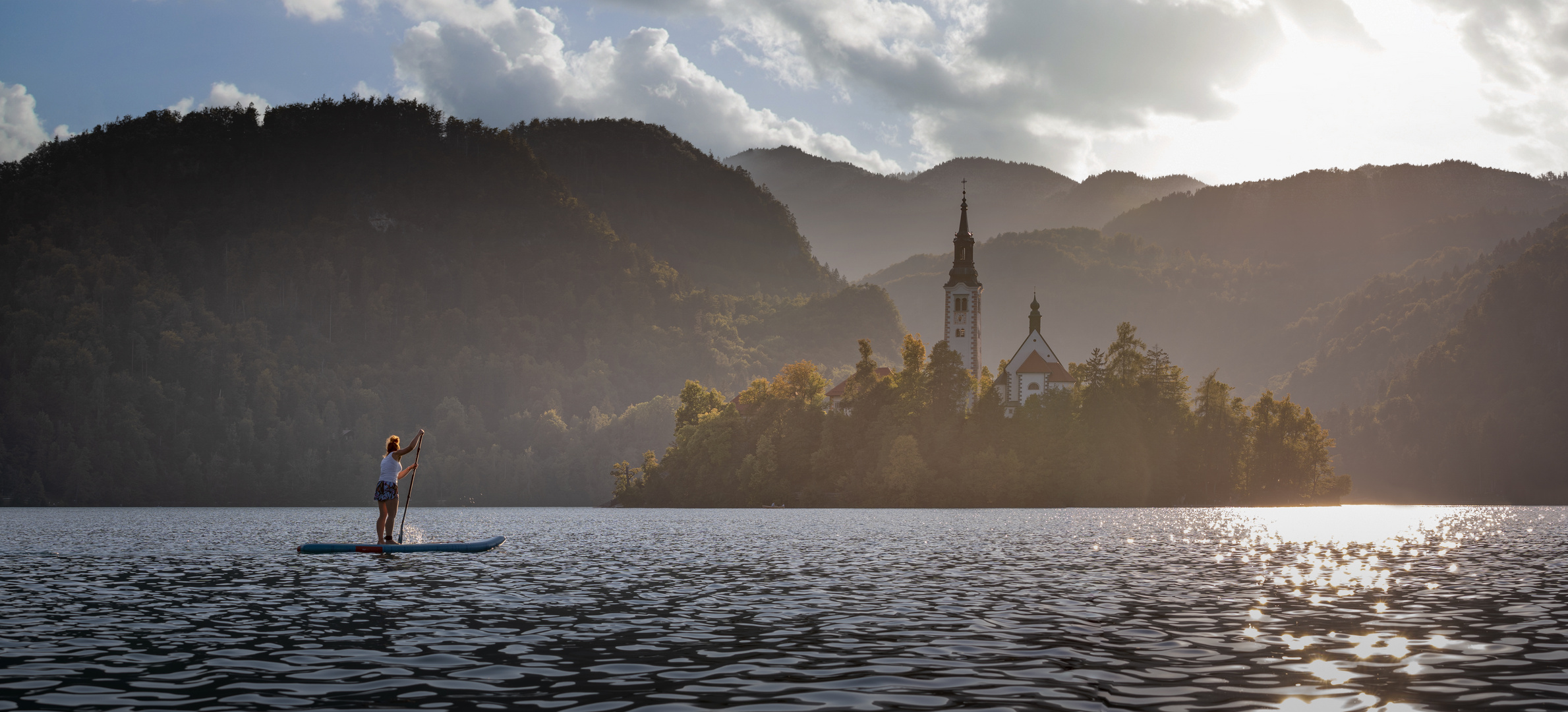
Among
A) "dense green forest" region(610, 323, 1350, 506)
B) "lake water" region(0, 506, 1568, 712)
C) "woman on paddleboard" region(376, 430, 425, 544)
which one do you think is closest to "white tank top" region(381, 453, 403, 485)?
"woman on paddleboard" region(376, 430, 425, 544)

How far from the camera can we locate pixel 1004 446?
528ft

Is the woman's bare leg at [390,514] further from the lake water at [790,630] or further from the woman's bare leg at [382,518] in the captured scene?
the lake water at [790,630]

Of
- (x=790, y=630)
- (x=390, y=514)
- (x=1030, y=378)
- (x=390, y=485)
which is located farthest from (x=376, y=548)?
(x=1030, y=378)

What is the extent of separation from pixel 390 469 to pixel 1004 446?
12723 centimetres

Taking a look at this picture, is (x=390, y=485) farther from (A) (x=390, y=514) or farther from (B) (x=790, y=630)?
(B) (x=790, y=630)

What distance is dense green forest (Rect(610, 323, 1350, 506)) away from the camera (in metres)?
156

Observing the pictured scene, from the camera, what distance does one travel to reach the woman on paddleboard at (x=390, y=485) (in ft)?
136

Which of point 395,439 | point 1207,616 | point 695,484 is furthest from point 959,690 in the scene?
point 695,484

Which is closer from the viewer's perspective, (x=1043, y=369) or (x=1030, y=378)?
(x=1043, y=369)

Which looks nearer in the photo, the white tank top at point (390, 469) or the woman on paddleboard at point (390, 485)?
the woman on paddleboard at point (390, 485)

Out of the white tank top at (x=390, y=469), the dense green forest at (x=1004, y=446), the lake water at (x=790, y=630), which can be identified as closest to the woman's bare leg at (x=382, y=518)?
the lake water at (x=790, y=630)

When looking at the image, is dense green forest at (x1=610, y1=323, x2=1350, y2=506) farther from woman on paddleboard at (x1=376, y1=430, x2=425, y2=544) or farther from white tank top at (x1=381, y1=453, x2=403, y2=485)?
white tank top at (x1=381, y1=453, x2=403, y2=485)

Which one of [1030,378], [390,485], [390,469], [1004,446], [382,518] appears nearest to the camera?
[390,469]

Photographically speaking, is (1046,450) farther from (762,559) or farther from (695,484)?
(762,559)
